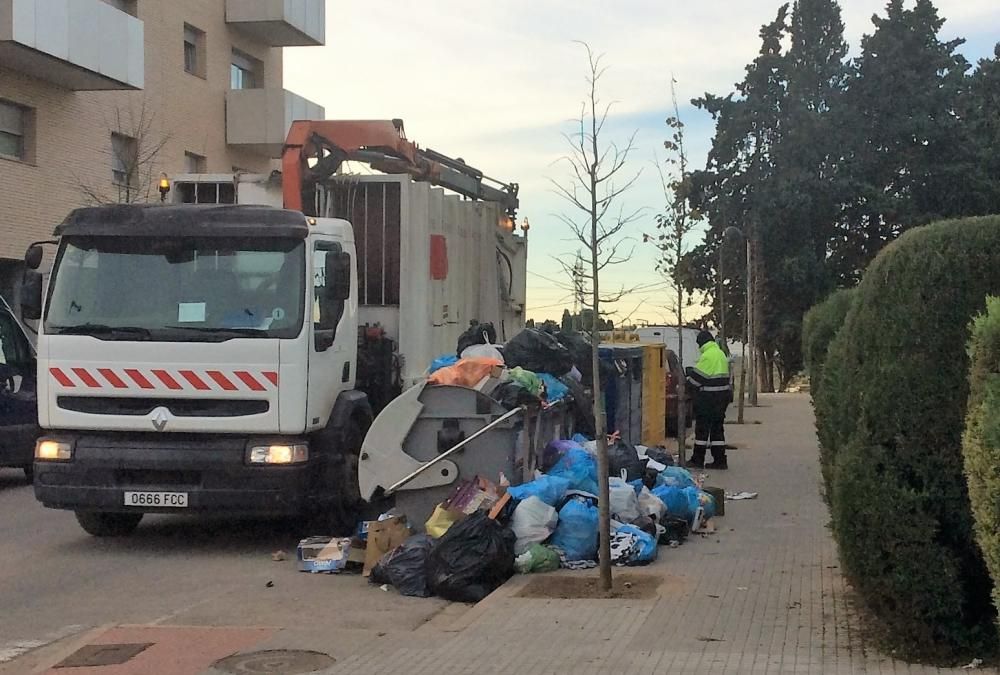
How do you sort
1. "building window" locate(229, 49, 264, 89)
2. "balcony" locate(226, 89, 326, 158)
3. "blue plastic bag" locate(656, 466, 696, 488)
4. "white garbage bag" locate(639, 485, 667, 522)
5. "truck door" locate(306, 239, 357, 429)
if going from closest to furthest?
"truck door" locate(306, 239, 357, 429)
"white garbage bag" locate(639, 485, 667, 522)
"blue plastic bag" locate(656, 466, 696, 488)
"balcony" locate(226, 89, 326, 158)
"building window" locate(229, 49, 264, 89)

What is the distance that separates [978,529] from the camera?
17.2 ft

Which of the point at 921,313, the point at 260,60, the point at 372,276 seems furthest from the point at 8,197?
the point at 921,313

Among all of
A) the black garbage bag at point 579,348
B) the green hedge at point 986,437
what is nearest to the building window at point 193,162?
the black garbage bag at point 579,348

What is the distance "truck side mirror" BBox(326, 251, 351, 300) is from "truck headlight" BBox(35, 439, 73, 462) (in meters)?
2.30

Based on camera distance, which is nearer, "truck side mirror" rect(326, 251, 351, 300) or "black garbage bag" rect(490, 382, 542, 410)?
"truck side mirror" rect(326, 251, 351, 300)

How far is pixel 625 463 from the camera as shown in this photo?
36.0ft

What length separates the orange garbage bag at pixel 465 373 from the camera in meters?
10.2

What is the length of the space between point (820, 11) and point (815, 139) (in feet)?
25.1

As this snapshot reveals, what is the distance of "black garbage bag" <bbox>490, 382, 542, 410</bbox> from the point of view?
394 inches

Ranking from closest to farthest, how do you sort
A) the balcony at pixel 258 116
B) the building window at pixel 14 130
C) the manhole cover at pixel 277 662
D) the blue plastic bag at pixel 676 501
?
the manhole cover at pixel 277 662, the blue plastic bag at pixel 676 501, the building window at pixel 14 130, the balcony at pixel 258 116

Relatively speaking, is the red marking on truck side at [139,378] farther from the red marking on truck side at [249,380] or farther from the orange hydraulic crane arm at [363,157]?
the orange hydraulic crane arm at [363,157]

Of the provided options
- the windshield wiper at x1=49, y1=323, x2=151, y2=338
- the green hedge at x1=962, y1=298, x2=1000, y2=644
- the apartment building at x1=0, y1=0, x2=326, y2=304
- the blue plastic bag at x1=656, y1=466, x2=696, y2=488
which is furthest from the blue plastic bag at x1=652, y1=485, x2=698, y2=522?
the apartment building at x1=0, y1=0, x2=326, y2=304

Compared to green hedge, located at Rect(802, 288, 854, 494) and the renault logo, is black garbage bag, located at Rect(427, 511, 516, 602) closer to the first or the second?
green hedge, located at Rect(802, 288, 854, 494)

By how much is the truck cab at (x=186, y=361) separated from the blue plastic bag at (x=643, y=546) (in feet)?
8.03
